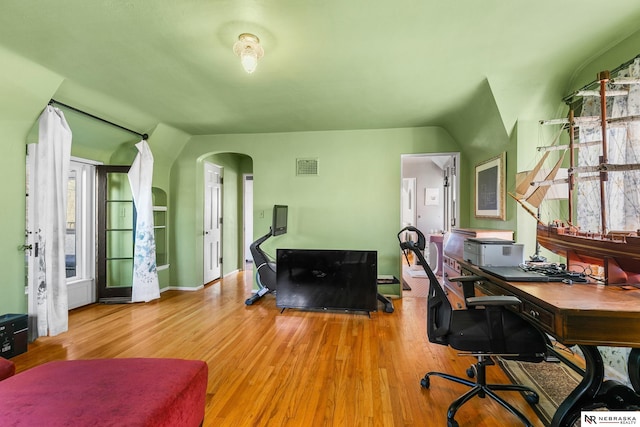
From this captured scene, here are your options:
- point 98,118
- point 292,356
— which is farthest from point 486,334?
point 98,118

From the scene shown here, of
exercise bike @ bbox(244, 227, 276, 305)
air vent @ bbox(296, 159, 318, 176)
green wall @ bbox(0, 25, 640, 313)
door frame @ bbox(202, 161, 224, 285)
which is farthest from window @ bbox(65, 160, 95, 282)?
air vent @ bbox(296, 159, 318, 176)

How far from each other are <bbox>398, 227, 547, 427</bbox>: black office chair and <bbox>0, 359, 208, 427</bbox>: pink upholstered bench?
4.50 feet

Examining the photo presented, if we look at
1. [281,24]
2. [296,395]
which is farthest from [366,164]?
[296,395]

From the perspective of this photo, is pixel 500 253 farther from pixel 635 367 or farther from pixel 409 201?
pixel 409 201

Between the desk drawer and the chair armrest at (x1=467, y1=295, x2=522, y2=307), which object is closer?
the desk drawer

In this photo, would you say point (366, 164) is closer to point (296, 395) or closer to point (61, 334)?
point (296, 395)

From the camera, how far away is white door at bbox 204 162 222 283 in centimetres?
476

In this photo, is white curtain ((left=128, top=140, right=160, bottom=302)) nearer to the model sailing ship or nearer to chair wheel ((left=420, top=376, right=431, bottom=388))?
chair wheel ((left=420, top=376, right=431, bottom=388))

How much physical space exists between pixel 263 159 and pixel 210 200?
1304 mm

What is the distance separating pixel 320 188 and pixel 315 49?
2.32 meters

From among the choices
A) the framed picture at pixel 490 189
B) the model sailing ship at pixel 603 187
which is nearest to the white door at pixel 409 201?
the framed picture at pixel 490 189

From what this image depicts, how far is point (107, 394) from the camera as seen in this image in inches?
44.9

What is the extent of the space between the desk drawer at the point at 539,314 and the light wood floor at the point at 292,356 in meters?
0.68

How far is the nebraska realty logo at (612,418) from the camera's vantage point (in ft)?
4.33
